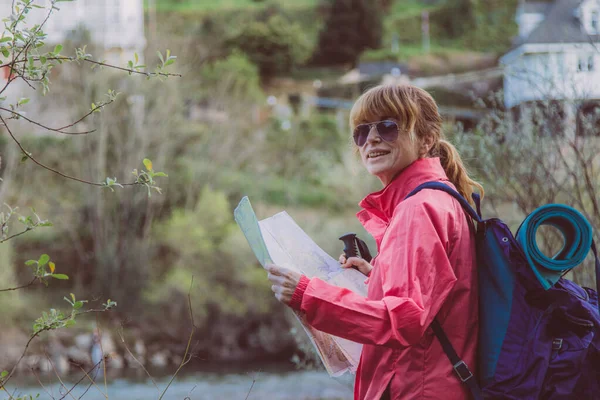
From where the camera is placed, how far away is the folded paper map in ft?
6.77

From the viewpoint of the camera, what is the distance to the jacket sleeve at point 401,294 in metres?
1.82

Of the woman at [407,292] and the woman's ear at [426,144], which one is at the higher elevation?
the woman's ear at [426,144]

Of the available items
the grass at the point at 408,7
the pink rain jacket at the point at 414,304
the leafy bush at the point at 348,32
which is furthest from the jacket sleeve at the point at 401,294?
the grass at the point at 408,7

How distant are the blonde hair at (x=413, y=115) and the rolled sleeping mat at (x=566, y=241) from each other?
406 millimetres

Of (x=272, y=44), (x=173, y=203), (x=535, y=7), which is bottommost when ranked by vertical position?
(x=173, y=203)

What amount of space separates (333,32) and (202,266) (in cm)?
2739

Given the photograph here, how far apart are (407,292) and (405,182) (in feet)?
1.28

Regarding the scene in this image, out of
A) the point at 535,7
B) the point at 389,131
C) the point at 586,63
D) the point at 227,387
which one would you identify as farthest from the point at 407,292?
the point at 535,7

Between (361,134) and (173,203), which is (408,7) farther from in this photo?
(361,134)

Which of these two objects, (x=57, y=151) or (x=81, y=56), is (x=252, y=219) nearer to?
(x=81, y=56)

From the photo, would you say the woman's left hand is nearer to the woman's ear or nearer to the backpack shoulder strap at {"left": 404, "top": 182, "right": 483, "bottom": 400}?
the backpack shoulder strap at {"left": 404, "top": 182, "right": 483, "bottom": 400}

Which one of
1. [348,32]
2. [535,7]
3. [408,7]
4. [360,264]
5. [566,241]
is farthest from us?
[408,7]

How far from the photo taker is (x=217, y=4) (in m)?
51.0

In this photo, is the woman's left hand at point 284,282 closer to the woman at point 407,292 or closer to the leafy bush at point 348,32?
the woman at point 407,292
